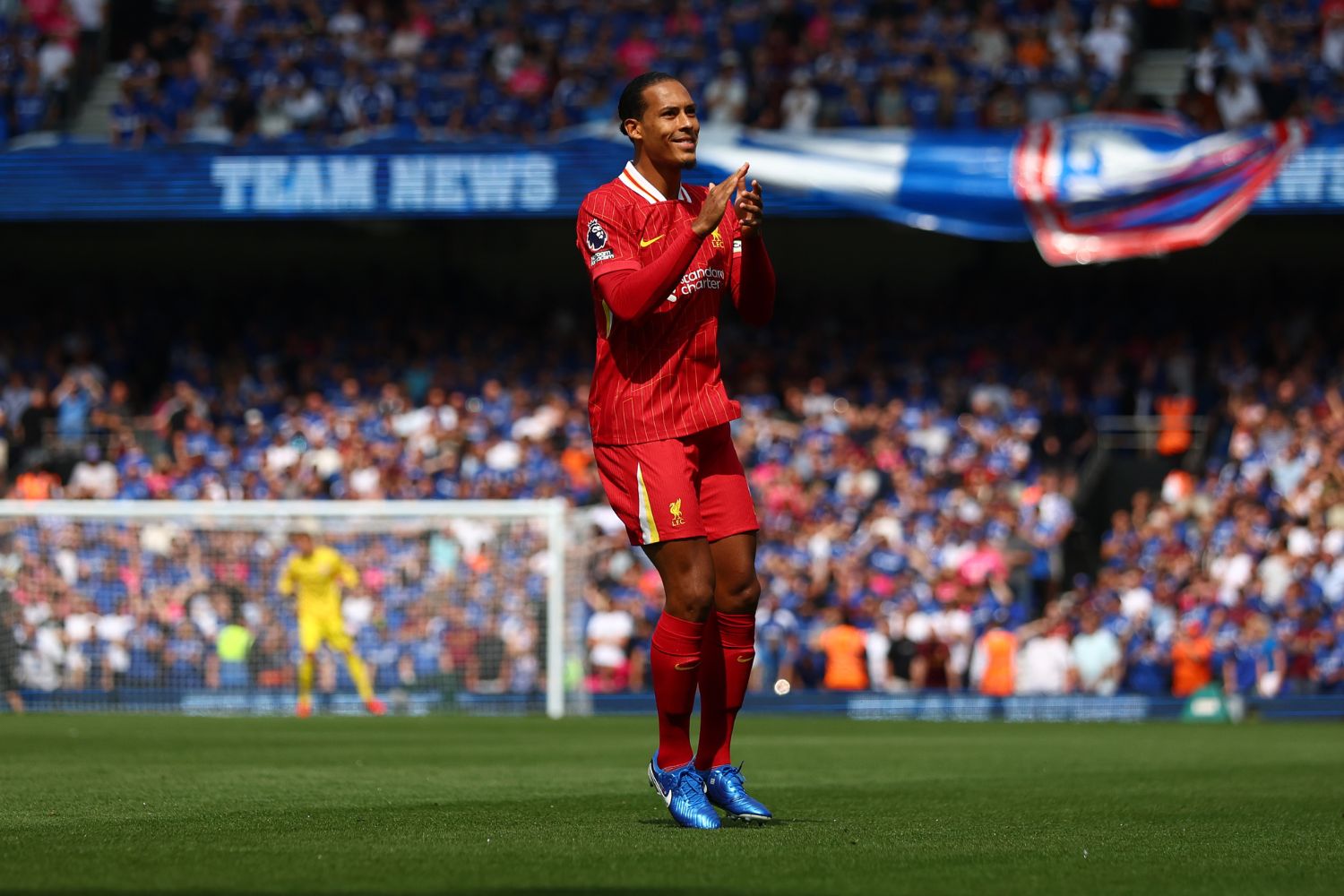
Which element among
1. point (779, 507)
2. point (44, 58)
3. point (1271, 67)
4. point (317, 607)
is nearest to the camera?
point (317, 607)

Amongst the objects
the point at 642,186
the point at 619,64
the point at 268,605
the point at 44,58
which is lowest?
the point at 268,605

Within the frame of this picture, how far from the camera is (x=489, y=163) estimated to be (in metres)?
23.1

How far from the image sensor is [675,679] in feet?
20.2

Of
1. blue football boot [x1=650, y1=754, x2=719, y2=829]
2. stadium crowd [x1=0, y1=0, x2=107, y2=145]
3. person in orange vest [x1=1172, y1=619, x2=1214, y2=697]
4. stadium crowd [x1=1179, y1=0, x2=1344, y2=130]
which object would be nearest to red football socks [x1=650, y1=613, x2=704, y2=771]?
blue football boot [x1=650, y1=754, x2=719, y2=829]

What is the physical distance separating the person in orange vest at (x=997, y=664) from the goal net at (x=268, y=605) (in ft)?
13.3

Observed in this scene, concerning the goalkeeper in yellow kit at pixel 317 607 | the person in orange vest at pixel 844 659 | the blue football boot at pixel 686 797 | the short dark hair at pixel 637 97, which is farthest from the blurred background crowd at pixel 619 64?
the blue football boot at pixel 686 797

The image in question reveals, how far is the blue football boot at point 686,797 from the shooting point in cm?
Answer: 595

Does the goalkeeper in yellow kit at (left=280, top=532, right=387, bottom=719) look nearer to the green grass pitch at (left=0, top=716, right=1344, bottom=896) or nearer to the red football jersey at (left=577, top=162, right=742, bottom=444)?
the green grass pitch at (left=0, top=716, right=1344, bottom=896)

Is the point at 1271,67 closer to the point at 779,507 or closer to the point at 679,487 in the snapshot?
the point at 779,507

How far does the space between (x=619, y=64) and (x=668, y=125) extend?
18.0 meters

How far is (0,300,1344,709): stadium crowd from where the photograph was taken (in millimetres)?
18969

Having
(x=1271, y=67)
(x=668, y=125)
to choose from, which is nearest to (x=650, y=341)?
(x=668, y=125)

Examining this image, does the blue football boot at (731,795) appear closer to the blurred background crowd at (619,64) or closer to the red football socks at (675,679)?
the red football socks at (675,679)

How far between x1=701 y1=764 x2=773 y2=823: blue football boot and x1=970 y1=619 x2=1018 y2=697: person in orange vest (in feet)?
42.4
